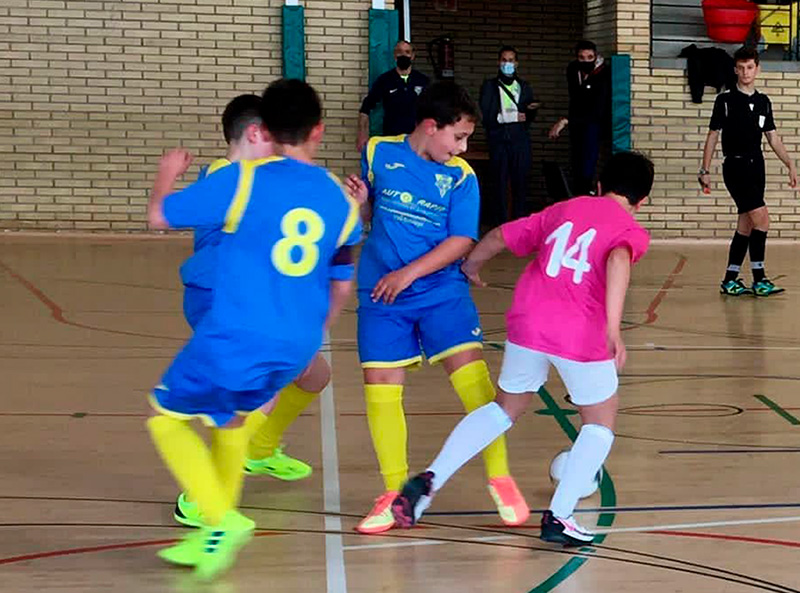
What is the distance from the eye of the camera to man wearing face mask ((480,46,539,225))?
38.8ft

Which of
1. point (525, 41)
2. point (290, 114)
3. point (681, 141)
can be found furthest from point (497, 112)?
point (290, 114)

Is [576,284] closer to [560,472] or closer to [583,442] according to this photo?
[583,442]

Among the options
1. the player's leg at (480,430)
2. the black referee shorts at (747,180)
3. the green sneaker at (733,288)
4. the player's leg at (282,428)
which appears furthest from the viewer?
the green sneaker at (733,288)

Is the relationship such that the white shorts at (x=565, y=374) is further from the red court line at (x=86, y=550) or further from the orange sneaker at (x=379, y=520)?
the red court line at (x=86, y=550)

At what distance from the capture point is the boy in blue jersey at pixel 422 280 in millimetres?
3436

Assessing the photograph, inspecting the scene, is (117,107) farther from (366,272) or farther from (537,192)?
(366,272)

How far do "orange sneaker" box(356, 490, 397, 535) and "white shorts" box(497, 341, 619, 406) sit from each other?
0.48 m

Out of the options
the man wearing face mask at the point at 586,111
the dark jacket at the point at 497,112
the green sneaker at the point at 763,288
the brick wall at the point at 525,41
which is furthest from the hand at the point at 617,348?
the brick wall at the point at 525,41

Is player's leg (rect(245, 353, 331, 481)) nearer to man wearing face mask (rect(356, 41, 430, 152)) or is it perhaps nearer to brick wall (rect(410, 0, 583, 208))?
man wearing face mask (rect(356, 41, 430, 152))

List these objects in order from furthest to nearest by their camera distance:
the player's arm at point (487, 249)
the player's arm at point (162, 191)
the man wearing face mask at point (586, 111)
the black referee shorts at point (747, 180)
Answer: the man wearing face mask at point (586, 111), the black referee shorts at point (747, 180), the player's arm at point (487, 249), the player's arm at point (162, 191)

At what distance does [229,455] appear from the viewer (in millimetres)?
3092

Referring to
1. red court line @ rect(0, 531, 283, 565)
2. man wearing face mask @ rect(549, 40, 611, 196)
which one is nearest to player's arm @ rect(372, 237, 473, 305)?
red court line @ rect(0, 531, 283, 565)

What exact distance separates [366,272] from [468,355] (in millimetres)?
398

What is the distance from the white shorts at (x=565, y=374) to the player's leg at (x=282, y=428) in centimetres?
77
